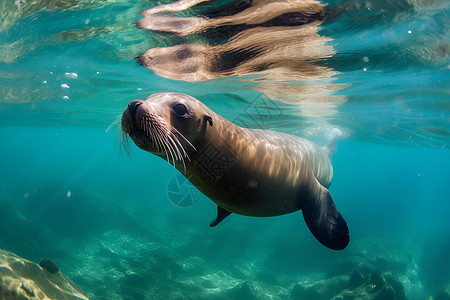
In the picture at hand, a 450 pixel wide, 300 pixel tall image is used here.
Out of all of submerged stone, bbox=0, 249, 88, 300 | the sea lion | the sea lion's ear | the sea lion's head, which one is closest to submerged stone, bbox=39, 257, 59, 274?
submerged stone, bbox=0, 249, 88, 300

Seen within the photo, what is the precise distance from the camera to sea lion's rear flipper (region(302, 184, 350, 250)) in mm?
3479

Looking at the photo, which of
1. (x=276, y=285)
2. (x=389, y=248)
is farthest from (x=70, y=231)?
(x=389, y=248)

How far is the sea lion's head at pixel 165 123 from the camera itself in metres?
2.33

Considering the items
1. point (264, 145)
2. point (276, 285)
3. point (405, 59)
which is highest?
point (264, 145)

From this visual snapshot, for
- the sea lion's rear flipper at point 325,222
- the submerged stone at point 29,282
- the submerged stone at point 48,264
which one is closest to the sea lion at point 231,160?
the sea lion's rear flipper at point 325,222

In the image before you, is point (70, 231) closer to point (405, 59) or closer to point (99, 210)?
point (99, 210)

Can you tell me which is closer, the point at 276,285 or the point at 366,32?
the point at 366,32

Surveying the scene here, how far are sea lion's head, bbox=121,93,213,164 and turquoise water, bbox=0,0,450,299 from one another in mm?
2654

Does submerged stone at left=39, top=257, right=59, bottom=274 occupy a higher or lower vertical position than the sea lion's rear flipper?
lower

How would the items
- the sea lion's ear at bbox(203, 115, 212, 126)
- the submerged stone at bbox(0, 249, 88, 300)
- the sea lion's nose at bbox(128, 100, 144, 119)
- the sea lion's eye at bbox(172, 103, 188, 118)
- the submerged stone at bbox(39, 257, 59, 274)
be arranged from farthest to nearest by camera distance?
the submerged stone at bbox(39, 257, 59, 274) → the submerged stone at bbox(0, 249, 88, 300) → the sea lion's ear at bbox(203, 115, 212, 126) → the sea lion's eye at bbox(172, 103, 188, 118) → the sea lion's nose at bbox(128, 100, 144, 119)

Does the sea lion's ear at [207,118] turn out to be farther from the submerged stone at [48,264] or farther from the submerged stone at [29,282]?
the submerged stone at [48,264]

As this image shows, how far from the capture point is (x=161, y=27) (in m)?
5.66

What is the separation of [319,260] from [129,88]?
11818 mm

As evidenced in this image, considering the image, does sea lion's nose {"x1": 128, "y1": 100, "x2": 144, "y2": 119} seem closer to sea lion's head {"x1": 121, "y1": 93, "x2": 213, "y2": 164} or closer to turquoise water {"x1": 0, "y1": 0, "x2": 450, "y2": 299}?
sea lion's head {"x1": 121, "y1": 93, "x2": 213, "y2": 164}
